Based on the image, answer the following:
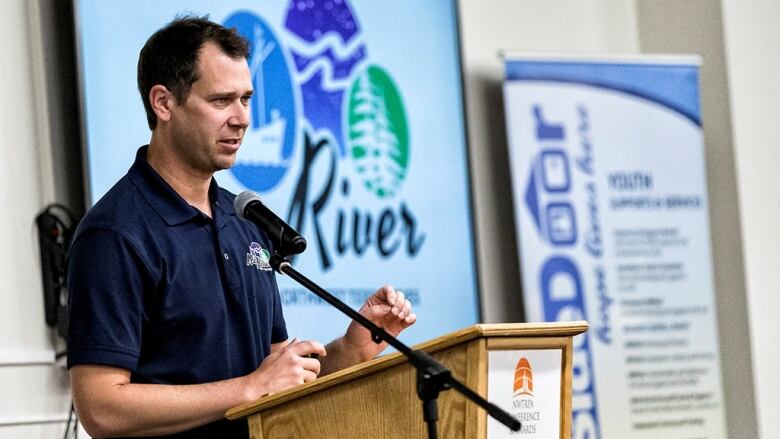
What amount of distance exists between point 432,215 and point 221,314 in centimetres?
291

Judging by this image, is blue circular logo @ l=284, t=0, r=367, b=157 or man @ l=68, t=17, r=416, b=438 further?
blue circular logo @ l=284, t=0, r=367, b=157

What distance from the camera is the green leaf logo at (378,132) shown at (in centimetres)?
502

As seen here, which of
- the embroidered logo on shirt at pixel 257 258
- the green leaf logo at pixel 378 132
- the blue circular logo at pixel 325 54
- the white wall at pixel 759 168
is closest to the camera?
the embroidered logo on shirt at pixel 257 258

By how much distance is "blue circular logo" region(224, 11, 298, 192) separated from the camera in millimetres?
4543

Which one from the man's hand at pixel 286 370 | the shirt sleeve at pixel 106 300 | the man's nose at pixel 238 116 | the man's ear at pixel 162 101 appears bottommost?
the man's hand at pixel 286 370

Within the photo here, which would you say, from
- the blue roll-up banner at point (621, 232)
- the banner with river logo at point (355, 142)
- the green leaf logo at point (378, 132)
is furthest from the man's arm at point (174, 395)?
the blue roll-up banner at point (621, 232)

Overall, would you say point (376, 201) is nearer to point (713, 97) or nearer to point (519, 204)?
point (519, 204)

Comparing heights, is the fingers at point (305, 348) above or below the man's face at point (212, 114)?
below

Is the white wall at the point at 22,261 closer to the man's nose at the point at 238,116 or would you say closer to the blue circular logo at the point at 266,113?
the blue circular logo at the point at 266,113

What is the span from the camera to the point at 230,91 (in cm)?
239

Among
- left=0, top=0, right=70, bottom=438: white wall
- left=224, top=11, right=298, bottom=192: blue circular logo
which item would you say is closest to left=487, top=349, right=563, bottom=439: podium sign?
left=0, top=0, right=70, bottom=438: white wall

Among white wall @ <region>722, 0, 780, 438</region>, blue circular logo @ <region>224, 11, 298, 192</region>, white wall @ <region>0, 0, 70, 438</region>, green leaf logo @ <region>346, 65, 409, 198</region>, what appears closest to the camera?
white wall @ <region>0, 0, 70, 438</region>

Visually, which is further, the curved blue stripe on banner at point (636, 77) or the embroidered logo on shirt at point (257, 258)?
the curved blue stripe on banner at point (636, 77)

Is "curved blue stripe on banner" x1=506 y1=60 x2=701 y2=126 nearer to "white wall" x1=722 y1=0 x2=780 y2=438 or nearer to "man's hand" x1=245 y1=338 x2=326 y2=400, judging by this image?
"white wall" x1=722 y1=0 x2=780 y2=438
